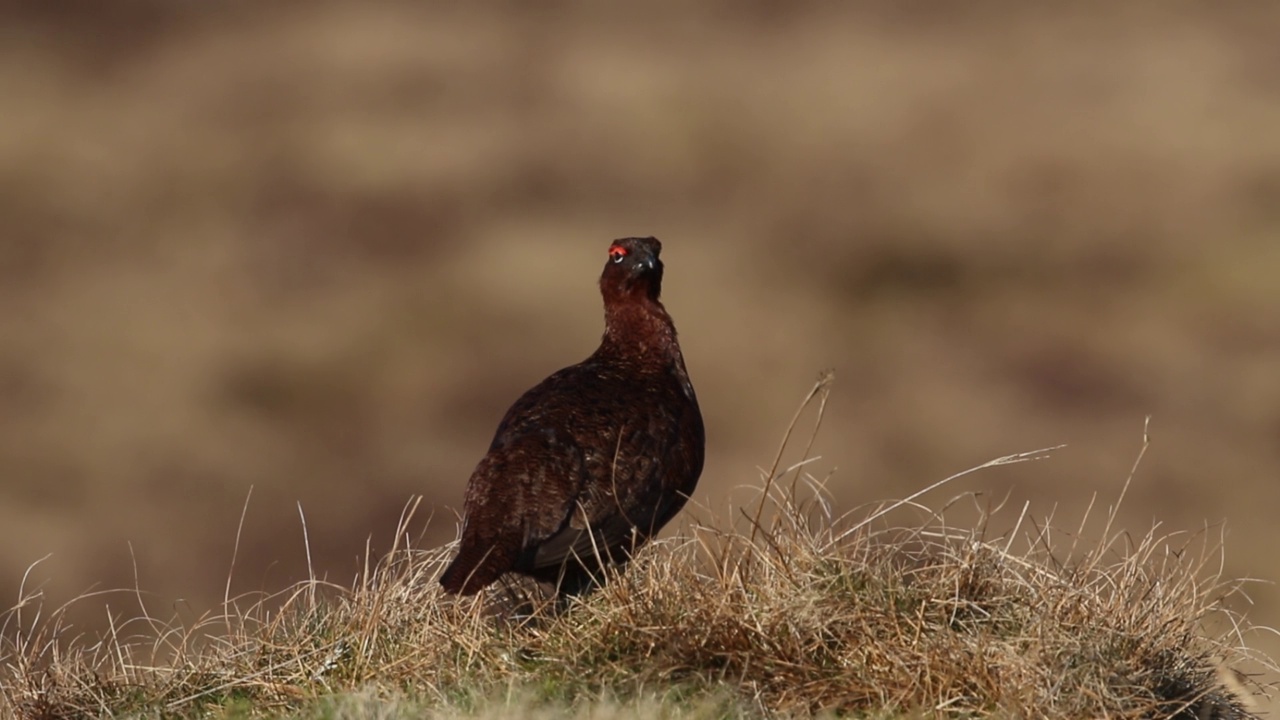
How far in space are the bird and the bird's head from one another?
0.23m

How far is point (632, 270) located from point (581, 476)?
0.93m

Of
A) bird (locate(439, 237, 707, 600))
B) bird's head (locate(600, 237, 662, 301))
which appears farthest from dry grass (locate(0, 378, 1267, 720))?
bird's head (locate(600, 237, 662, 301))

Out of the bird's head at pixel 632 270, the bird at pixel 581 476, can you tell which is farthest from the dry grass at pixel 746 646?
the bird's head at pixel 632 270

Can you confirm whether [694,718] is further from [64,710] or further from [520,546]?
[64,710]

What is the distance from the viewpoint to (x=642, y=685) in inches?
155

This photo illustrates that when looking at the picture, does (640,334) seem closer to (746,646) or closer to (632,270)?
(632,270)

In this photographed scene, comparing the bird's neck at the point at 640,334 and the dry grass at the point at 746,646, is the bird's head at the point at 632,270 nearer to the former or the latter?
Answer: the bird's neck at the point at 640,334

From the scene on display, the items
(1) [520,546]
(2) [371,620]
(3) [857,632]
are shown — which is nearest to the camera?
(3) [857,632]

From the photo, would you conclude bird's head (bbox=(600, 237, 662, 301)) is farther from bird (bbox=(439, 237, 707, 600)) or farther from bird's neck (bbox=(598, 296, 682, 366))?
bird (bbox=(439, 237, 707, 600))

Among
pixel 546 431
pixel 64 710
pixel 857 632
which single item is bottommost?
pixel 64 710

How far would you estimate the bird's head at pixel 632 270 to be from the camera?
5594mm

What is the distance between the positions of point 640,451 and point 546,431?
30cm

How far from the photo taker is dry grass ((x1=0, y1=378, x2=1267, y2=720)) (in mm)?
3941

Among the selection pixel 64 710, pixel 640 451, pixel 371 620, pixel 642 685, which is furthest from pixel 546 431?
pixel 64 710
